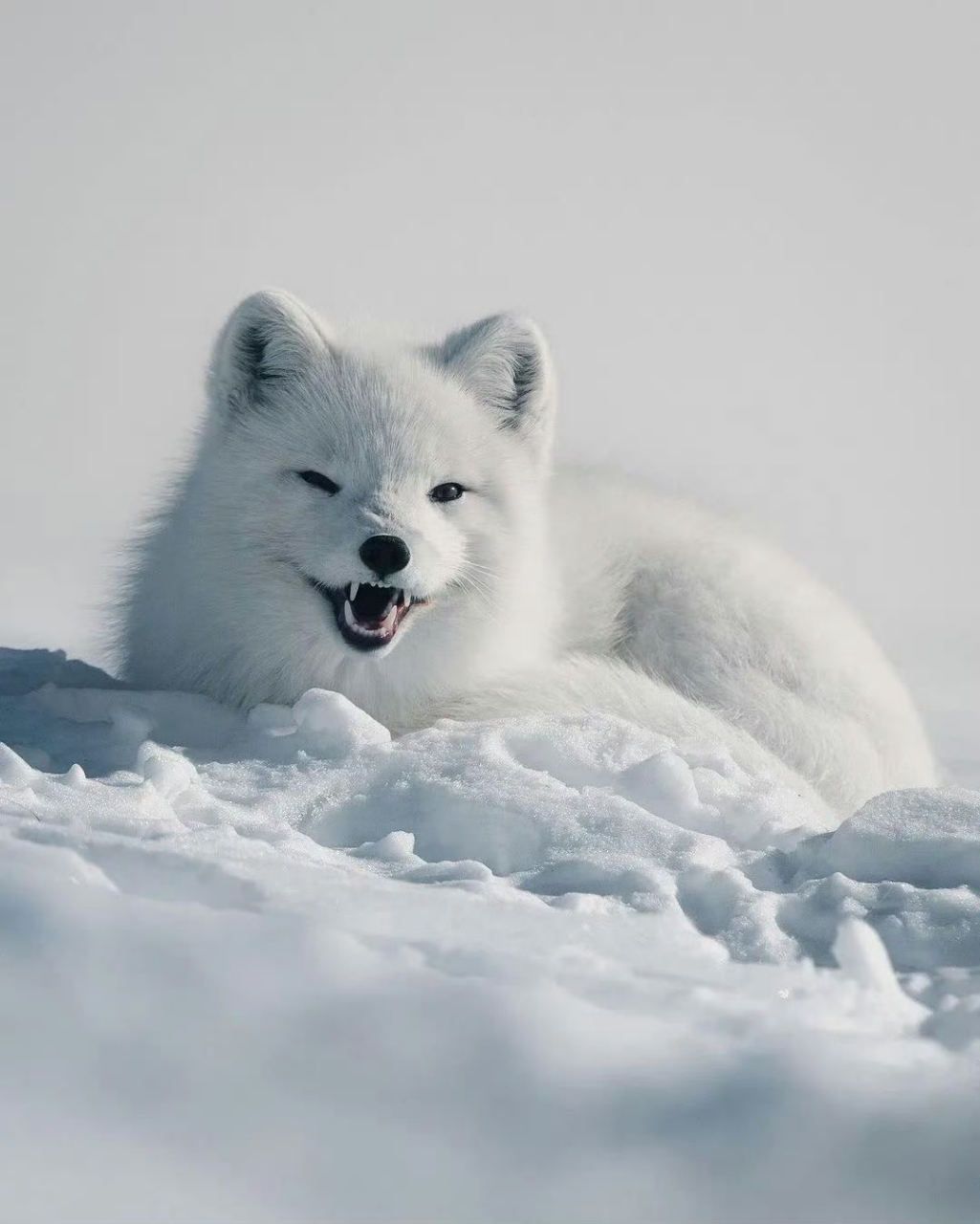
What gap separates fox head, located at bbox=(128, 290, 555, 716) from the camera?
10.6ft

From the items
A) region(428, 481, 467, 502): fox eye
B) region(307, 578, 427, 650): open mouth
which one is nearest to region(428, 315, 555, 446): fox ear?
region(428, 481, 467, 502): fox eye

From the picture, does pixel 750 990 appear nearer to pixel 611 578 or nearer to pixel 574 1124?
pixel 574 1124

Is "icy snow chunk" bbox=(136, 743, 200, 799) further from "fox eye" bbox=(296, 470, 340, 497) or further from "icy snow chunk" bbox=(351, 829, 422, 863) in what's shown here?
"fox eye" bbox=(296, 470, 340, 497)

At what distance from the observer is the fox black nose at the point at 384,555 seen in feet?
10.0

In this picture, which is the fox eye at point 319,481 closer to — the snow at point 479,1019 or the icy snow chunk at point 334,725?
the icy snow chunk at point 334,725

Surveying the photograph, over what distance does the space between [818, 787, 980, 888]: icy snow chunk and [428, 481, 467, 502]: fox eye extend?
1304mm

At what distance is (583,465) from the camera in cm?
480

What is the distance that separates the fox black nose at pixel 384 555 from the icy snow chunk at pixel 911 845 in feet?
3.75

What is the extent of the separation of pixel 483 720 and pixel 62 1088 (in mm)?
1835

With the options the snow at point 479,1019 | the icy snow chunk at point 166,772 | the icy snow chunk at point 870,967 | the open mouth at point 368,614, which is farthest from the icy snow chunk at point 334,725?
the icy snow chunk at point 870,967

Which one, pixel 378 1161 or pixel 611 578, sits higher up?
pixel 611 578

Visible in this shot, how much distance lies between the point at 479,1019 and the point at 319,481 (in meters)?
1.82

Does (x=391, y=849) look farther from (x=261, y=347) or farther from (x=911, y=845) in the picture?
(x=261, y=347)

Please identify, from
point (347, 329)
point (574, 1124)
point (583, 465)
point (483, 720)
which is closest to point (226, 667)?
point (483, 720)
